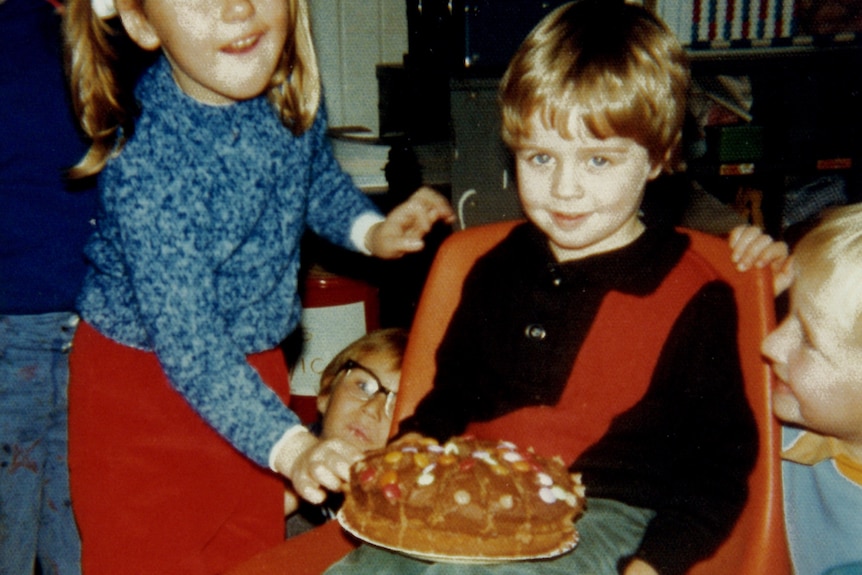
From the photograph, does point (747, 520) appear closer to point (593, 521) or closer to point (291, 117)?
point (593, 521)

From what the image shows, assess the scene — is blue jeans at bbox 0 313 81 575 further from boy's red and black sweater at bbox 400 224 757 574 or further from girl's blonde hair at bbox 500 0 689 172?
girl's blonde hair at bbox 500 0 689 172

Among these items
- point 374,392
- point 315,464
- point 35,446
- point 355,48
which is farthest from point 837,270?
point 355,48

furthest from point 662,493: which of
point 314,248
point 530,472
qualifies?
point 314,248

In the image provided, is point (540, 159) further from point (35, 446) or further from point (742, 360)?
point (35, 446)

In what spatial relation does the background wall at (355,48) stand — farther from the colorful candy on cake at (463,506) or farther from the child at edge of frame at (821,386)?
the colorful candy on cake at (463,506)

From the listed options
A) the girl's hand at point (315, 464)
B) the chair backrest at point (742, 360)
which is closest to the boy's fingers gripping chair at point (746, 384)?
the chair backrest at point (742, 360)

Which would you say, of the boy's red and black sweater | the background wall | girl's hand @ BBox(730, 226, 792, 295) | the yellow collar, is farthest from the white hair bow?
the background wall
